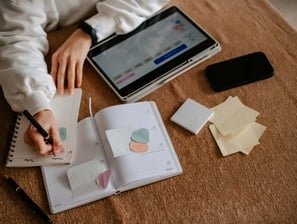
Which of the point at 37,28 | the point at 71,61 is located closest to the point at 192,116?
the point at 71,61

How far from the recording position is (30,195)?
79 centimetres

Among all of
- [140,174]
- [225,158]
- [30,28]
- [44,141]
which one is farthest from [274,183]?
[30,28]

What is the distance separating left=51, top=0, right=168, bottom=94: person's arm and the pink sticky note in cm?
24

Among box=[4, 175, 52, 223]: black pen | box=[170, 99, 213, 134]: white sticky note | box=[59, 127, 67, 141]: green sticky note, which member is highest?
box=[170, 99, 213, 134]: white sticky note

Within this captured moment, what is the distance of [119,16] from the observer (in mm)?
983

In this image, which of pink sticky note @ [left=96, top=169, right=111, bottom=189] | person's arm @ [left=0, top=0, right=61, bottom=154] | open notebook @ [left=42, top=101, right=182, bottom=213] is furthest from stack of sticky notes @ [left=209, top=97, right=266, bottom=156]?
person's arm @ [left=0, top=0, right=61, bottom=154]

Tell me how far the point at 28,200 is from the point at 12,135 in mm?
160

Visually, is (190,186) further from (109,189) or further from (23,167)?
(23,167)

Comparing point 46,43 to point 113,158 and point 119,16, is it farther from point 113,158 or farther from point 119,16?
point 113,158

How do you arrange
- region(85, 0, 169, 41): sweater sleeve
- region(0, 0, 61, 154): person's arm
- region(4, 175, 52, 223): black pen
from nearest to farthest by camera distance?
region(4, 175, 52, 223): black pen < region(0, 0, 61, 154): person's arm < region(85, 0, 169, 41): sweater sleeve

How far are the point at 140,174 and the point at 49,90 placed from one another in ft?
0.93

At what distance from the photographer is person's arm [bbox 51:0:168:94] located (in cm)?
94

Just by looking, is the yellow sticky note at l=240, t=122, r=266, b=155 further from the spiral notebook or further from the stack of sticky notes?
the spiral notebook

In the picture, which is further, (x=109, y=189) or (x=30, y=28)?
(x=30, y=28)
